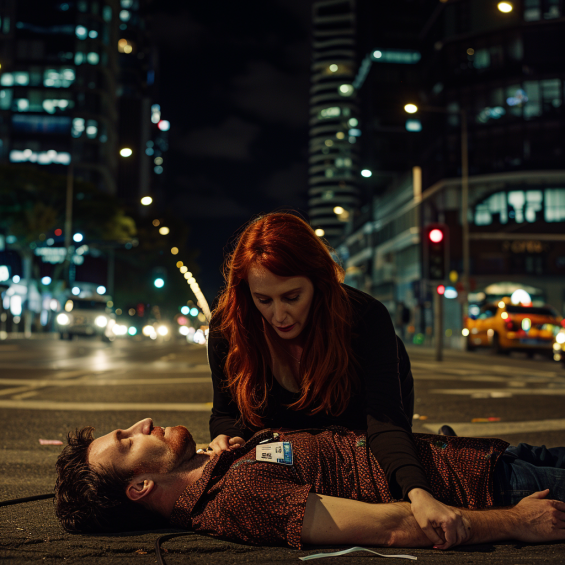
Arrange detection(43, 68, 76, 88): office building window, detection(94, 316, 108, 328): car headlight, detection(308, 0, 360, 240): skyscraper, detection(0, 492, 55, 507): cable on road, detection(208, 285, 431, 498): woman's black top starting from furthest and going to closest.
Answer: detection(308, 0, 360, 240): skyscraper < detection(43, 68, 76, 88): office building window < detection(94, 316, 108, 328): car headlight < detection(0, 492, 55, 507): cable on road < detection(208, 285, 431, 498): woman's black top

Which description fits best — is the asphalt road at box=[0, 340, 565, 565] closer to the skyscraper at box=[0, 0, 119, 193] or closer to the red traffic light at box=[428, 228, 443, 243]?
the red traffic light at box=[428, 228, 443, 243]

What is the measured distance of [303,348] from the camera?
10.5 ft

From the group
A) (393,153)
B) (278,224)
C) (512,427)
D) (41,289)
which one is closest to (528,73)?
(393,153)

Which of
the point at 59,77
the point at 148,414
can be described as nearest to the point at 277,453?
the point at 148,414

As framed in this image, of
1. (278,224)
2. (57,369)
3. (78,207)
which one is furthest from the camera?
(78,207)

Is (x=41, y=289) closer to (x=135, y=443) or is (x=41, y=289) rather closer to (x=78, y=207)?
(x=78, y=207)

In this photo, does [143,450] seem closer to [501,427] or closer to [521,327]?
[501,427]

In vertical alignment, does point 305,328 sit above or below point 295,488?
above

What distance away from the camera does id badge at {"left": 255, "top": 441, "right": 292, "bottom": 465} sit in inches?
108

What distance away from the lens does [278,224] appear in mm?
3010

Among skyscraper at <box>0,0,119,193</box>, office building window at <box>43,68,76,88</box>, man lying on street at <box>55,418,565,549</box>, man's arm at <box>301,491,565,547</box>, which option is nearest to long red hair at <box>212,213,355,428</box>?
man lying on street at <box>55,418,565,549</box>

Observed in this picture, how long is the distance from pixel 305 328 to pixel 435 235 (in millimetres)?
15992

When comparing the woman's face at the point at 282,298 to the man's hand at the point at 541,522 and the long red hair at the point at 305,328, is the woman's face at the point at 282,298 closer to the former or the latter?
the long red hair at the point at 305,328

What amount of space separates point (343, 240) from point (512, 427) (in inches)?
4088
